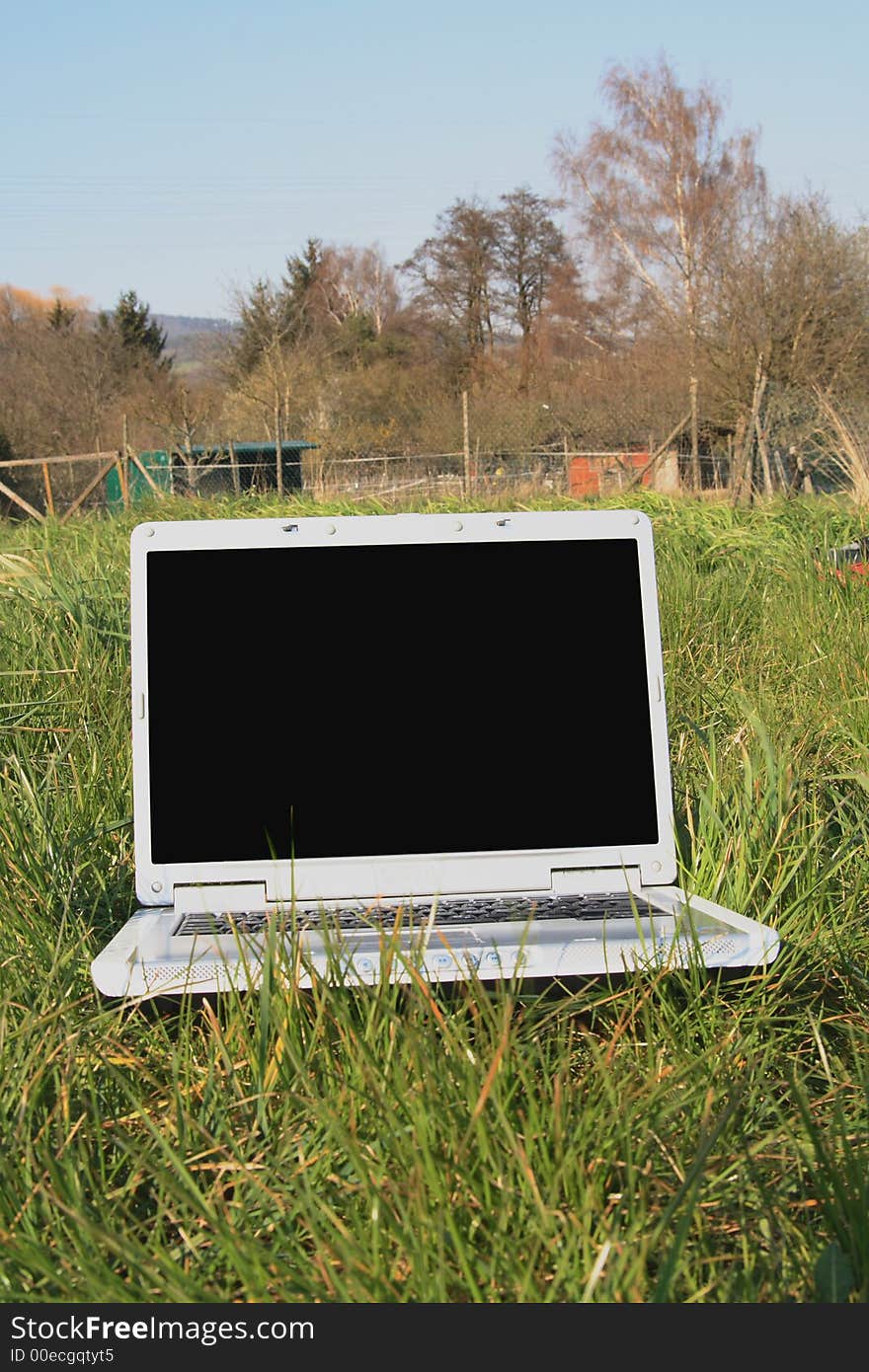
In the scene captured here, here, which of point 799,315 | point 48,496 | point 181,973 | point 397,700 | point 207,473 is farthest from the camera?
point 799,315

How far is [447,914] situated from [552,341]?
4440cm

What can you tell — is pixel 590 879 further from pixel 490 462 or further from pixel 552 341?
pixel 552 341

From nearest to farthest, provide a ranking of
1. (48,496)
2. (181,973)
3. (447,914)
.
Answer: (181,973) → (447,914) → (48,496)

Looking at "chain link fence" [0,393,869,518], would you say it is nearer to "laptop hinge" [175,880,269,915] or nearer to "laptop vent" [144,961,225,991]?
"laptop hinge" [175,880,269,915]

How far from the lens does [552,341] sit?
145 ft

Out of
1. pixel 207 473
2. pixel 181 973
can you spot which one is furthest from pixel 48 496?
pixel 181 973

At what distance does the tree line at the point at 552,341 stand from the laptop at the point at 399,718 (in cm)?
1090

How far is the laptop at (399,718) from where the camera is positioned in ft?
6.08

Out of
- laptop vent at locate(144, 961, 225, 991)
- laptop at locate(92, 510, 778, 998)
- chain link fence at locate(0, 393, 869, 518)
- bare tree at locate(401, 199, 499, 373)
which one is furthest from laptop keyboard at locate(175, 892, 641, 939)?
bare tree at locate(401, 199, 499, 373)

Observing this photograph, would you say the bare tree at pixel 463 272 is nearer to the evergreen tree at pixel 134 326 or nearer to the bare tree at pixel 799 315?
the evergreen tree at pixel 134 326

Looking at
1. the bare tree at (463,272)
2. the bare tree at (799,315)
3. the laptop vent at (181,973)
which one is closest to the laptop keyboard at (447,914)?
the laptop vent at (181,973)

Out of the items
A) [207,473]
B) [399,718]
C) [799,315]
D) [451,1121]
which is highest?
[799,315]

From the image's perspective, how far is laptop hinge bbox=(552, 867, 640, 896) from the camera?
1.87m

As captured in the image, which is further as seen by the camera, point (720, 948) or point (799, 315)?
point (799, 315)
